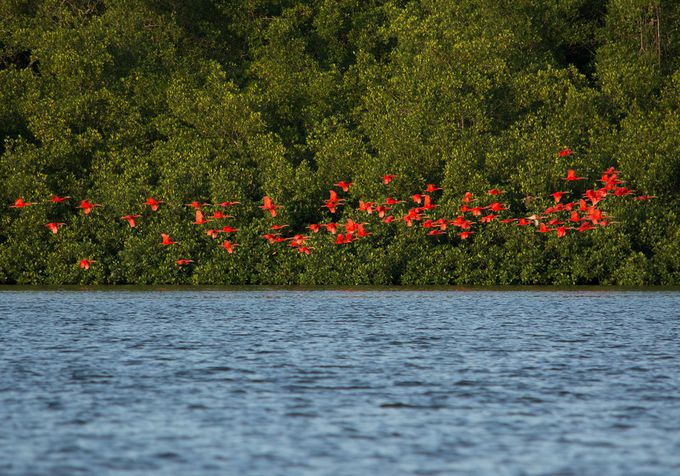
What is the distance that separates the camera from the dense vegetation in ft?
191

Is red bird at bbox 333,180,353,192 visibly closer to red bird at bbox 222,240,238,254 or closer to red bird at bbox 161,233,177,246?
red bird at bbox 222,240,238,254

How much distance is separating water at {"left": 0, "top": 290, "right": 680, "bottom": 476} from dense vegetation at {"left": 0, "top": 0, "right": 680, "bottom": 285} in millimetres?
15899

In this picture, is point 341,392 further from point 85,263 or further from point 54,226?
point 54,226

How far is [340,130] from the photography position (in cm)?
6462

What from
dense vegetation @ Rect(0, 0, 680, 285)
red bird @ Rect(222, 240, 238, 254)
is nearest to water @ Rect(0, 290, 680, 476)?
red bird @ Rect(222, 240, 238, 254)

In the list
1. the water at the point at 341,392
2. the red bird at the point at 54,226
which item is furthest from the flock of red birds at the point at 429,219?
the water at the point at 341,392

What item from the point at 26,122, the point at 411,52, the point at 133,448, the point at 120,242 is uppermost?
the point at 411,52

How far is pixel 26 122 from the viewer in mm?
66750

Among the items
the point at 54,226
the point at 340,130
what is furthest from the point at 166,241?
the point at 340,130

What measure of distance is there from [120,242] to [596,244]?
23805 mm

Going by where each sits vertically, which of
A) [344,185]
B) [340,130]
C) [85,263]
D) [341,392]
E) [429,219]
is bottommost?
[341,392]

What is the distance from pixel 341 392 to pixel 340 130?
42648mm

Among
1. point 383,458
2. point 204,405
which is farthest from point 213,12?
point 383,458

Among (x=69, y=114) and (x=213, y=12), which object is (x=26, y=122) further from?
(x=213, y=12)
